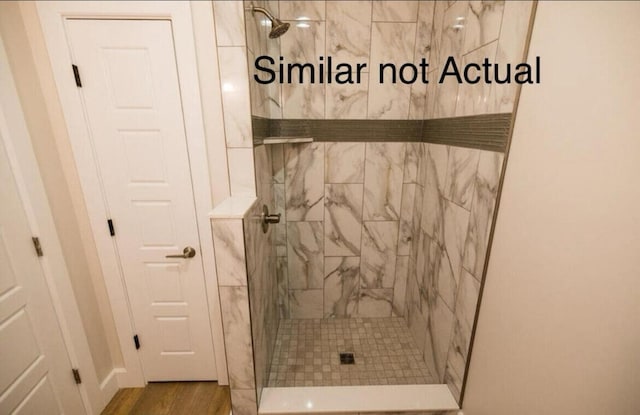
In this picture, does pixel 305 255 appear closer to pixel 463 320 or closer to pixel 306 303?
pixel 306 303

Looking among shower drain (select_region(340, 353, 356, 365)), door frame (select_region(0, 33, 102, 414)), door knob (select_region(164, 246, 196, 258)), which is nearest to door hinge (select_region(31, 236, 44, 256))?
door frame (select_region(0, 33, 102, 414))

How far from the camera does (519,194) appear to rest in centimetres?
93

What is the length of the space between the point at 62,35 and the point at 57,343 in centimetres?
147

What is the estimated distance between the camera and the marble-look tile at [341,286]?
2.16 metres

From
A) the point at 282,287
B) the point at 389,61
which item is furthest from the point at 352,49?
the point at 282,287

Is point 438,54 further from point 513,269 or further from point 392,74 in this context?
point 513,269

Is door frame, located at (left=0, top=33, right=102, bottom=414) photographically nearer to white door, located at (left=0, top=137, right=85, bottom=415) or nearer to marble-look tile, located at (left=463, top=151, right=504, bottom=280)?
white door, located at (left=0, top=137, right=85, bottom=415)

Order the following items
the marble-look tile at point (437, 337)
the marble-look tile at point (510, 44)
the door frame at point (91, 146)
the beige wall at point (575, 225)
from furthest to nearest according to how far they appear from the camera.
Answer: the marble-look tile at point (437, 337), the door frame at point (91, 146), the marble-look tile at point (510, 44), the beige wall at point (575, 225)

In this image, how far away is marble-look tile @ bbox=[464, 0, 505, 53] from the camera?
1.05 metres

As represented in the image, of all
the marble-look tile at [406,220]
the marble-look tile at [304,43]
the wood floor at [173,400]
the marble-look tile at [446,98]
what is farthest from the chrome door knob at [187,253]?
the marble-look tile at [446,98]

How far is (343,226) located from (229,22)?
149 centimetres

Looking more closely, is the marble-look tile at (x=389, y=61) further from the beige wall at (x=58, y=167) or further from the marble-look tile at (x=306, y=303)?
the beige wall at (x=58, y=167)

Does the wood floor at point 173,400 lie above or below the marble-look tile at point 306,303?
below

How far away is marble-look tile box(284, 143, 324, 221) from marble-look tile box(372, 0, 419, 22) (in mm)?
933
